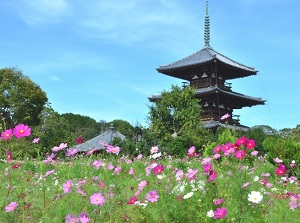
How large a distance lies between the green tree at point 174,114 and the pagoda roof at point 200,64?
372 centimetres

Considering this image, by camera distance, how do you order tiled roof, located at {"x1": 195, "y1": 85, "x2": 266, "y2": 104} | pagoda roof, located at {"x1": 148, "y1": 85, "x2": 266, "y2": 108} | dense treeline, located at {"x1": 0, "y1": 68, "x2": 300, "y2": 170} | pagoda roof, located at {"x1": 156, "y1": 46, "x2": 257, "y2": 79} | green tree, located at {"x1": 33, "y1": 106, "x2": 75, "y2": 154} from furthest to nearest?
1. green tree, located at {"x1": 33, "y1": 106, "x2": 75, "y2": 154}
2. pagoda roof, located at {"x1": 156, "y1": 46, "x2": 257, "y2": 79}
3. pagoda roof, located at {"x1": 148, "y1": 85, "x2": 266, "y2": 108}
4. tiled roof, located at {"x1": 195, "y1": 85, "x2": 266, "y2": 104}
5. dense treeline, located at {"x1": 0, "y1": 68, "x2": 300, "y2": 170}

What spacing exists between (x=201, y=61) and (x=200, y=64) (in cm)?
21

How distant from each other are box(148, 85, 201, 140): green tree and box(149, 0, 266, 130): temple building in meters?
2.73

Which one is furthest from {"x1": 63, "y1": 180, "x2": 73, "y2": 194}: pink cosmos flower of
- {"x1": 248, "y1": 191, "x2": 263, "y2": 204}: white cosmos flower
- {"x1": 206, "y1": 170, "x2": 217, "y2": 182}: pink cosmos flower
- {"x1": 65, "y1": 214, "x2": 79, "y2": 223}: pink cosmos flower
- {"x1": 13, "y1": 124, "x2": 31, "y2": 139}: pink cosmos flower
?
{"x1": 248, "y1": 191, "x2": 263, "y2": 204}: white cosmos flower

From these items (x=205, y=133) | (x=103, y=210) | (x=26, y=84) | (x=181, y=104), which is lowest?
(x=103, y=210)

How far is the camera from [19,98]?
37.1m

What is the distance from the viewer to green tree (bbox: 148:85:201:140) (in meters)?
25.7

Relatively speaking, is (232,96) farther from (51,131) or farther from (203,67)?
(51,131)

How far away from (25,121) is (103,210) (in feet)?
116

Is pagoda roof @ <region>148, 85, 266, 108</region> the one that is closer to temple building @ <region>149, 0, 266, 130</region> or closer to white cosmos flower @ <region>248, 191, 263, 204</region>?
temple building @ <region>149, 0, 266, 130</region>

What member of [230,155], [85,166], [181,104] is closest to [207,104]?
[181,104]

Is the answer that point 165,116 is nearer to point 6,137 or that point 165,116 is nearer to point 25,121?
point 25,121

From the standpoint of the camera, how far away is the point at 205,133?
83.1 feet

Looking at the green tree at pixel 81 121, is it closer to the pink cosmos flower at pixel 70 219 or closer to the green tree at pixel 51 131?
the green tree at pixel 51 131
